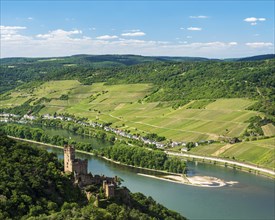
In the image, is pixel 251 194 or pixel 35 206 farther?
pixel 251 194

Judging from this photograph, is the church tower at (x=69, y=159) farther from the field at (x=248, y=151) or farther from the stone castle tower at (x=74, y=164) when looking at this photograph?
the field at (x=248, y=151)

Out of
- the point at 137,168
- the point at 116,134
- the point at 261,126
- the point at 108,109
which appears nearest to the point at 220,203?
the point at 137,168

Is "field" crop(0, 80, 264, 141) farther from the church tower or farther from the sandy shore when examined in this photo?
the church tower

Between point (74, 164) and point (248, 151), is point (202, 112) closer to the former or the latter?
point (248, 151)

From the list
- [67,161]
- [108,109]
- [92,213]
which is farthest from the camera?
[108,109]

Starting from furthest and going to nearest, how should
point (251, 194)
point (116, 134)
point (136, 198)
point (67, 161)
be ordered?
1. point (116, 134)
2. point (251, 194)
3. point (136, 198)
4. point (67, 161)

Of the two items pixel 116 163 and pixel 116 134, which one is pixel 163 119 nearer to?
pixel 116 134

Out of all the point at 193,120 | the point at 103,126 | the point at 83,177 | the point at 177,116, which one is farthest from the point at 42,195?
the point at 103,126
